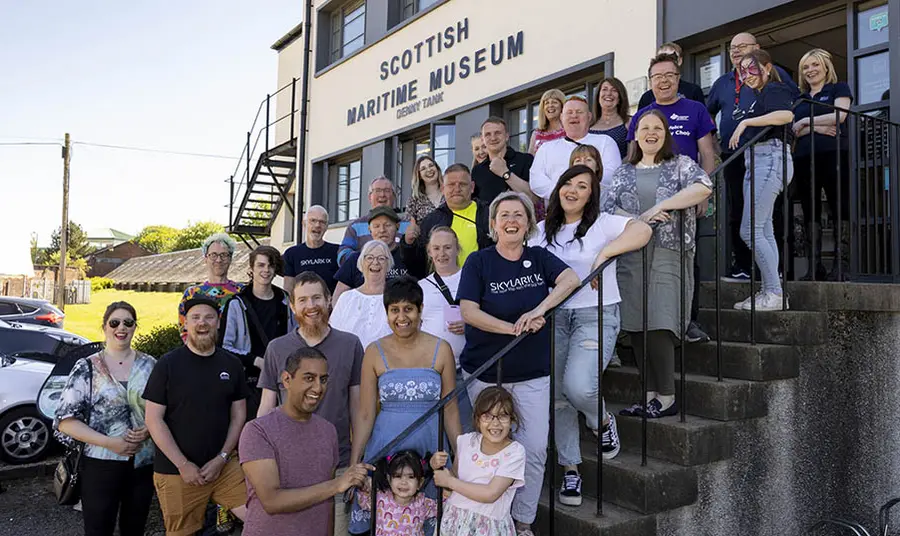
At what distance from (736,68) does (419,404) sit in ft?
10.4

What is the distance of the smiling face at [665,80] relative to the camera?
433 centimetres

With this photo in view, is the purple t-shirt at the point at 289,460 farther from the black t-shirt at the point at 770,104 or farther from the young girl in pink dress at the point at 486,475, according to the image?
the black t-shirt at the point at 770,104

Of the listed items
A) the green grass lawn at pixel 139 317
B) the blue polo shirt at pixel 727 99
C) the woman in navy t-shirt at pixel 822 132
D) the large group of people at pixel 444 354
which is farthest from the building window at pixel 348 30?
the large group of people at pixel 444 354

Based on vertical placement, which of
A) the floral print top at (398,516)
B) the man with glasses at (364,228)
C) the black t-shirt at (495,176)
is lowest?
the floral print top at (398,516)

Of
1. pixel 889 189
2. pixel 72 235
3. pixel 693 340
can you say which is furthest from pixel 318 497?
pixel 72 235

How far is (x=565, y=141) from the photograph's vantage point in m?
4.57

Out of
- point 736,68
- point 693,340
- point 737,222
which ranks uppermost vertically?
point 736,68

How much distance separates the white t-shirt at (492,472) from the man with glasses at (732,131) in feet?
7.86

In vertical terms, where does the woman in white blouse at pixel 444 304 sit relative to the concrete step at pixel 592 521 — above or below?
above

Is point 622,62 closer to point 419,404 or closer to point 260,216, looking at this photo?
point 419,404

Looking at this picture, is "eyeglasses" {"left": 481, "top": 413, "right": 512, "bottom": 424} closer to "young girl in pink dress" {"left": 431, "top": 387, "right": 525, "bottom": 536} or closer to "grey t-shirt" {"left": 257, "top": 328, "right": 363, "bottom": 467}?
"young girl in pink dress" {"left": 431, "top": 387, "right": 525, "bottom": 536}

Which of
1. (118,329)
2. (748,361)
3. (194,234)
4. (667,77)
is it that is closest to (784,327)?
(748,361)

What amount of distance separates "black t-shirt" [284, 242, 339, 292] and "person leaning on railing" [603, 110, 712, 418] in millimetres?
2276

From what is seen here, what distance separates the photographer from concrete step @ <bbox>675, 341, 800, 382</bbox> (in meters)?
3.83
